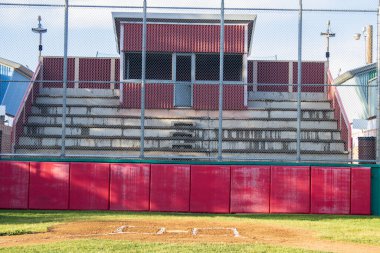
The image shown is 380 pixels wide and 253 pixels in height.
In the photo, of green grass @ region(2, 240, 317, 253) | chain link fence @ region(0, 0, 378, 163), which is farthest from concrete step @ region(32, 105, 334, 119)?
green grass @ region(2, 240, 317, 253)

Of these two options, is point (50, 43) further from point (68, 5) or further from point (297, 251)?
point (297, 251)

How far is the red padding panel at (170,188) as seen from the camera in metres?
18.3

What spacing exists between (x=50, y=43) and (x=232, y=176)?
6550 mm

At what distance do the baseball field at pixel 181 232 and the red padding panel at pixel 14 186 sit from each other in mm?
401

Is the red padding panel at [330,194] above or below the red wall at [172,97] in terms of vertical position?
below

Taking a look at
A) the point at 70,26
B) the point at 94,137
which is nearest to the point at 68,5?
the point at 70,26

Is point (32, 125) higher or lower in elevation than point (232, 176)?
higher

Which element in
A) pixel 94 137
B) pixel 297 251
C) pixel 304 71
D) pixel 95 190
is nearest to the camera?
pixel 297 251

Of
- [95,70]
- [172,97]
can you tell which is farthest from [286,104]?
[95,70]

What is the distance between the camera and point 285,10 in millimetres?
19031

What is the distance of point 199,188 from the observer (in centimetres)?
1827

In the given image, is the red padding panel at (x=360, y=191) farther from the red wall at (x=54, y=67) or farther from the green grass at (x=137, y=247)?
the red wall at (x=54, y=67)

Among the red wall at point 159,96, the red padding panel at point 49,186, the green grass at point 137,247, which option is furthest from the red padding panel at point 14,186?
the green grass at point 137,247

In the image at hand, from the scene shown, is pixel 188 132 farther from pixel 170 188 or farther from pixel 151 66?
pixel 170 188
